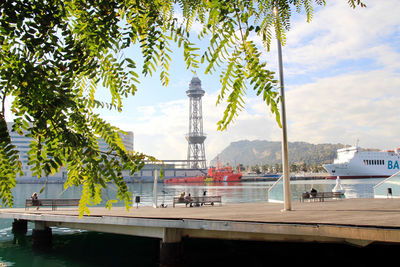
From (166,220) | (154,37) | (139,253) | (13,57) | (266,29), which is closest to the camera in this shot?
(13,57)

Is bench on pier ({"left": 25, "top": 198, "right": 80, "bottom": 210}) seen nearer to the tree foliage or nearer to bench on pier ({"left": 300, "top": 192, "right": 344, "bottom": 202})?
bench on pier ({"left": 300, "top": 192, "right": 344, "bottom": 202})

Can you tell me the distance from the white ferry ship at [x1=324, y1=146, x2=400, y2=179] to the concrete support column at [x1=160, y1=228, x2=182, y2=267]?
111 meters

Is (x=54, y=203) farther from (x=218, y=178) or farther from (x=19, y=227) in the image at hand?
(x=218, y=178)

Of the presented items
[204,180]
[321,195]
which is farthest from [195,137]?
[321,195]

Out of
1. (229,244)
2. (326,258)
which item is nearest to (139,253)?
(229,244)

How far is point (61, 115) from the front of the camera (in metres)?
1.64

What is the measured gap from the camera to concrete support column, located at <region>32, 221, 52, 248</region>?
1625cm

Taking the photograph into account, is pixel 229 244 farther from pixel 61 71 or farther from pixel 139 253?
pixel 61 71

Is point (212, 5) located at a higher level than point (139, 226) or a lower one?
higher

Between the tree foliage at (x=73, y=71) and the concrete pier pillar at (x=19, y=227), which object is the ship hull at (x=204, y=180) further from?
the tree foliage at (x=73, y=71)

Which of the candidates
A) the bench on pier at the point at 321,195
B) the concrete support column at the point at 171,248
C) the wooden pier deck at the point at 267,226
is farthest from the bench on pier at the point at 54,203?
the bench on pier at the point at 321,195

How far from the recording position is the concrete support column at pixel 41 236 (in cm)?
1625

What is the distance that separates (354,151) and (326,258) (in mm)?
107696

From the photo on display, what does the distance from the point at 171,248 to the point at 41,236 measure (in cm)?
897
